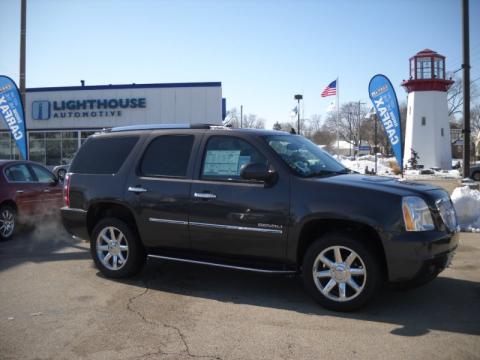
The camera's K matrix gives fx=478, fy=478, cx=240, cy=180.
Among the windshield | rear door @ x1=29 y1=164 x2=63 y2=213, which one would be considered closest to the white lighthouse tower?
rear door @ x1=29 y1=164 x2=63 y2=213

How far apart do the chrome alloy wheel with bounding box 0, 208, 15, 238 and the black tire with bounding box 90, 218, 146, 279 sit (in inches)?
132

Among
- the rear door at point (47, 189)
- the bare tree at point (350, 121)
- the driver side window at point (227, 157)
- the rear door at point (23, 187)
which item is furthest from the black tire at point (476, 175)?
the bare tree at point (350, 121)

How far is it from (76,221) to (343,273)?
3665mm

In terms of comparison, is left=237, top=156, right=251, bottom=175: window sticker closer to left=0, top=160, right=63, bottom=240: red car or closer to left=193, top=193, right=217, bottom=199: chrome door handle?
left=193, top=193, right=217, bottom=199: chrome door handle

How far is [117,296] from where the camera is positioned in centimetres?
545

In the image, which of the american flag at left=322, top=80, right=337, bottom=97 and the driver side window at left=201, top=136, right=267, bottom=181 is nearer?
the driver side window at left=201, top=136, right=267, bottom=181

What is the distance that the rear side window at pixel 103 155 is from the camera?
628 centimetres

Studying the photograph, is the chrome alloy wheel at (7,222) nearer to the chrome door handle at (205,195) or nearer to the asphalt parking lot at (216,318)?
the asphalt parking lot at (216,318)

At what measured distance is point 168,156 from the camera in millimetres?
5910

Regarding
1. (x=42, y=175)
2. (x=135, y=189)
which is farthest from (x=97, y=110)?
(x=135, y=189)

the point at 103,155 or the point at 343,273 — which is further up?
the point at 103,155

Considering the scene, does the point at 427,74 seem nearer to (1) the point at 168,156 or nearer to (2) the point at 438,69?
(2) the point at 438,69

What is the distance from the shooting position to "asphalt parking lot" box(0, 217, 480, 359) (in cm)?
394

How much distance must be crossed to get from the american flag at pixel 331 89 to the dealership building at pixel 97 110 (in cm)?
706
